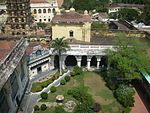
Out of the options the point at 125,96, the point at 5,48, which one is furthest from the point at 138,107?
the point at 5,48

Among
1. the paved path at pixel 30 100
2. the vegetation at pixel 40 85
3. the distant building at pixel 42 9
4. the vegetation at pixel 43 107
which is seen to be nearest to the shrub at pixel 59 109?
the vegetation at pixel 43 107

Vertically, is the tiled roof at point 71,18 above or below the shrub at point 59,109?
above

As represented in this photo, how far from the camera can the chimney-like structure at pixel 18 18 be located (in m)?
46.9

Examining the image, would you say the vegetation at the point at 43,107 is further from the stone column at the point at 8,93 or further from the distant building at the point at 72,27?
the distant building at the point at 72,27

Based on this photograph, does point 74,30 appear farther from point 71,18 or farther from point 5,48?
point 5,48

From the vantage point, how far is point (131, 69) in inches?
1145

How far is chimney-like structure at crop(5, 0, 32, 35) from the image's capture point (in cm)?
4691

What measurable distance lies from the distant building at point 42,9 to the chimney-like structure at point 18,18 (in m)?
42.8

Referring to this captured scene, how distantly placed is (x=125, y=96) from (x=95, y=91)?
631 centimetres

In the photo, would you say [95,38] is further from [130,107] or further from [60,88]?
[130,107]

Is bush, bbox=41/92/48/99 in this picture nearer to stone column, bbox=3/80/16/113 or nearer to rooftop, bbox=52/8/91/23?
stone column, bbox=3/80/16/113

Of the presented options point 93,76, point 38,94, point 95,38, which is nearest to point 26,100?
point 38,94

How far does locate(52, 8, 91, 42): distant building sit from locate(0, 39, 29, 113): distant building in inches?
478

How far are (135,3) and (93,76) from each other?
358 feet
